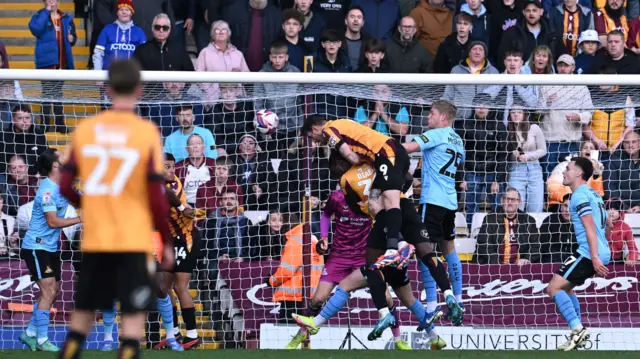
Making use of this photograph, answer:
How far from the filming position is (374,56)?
39.5 feet

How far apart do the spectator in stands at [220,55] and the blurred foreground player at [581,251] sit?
424 centimetres

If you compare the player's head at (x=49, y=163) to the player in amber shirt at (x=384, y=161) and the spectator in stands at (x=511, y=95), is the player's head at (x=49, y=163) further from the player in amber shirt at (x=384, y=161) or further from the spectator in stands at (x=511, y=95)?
the spectator in stands at (x=511, y=95)

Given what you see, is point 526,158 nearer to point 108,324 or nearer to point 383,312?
point 383,312

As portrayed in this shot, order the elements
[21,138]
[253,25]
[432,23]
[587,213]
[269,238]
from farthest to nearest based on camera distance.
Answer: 1. [432,23]
2. [253,25]
3. [21,138]
4. [269,238]
5. [587,213]

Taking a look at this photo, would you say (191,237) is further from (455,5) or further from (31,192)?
(455,5)

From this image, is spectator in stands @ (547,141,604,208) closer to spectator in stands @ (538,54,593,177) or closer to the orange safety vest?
spectator in stands @ (538,54,593,177)

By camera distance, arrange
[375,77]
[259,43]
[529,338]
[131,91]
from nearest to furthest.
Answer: [131,91]
[375,77]
[529,338]
[259,43]

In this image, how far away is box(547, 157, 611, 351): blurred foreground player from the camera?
9.36 m

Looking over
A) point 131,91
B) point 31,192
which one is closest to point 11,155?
point 31,192

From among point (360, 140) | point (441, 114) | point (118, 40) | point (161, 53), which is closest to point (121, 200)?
point (360, 140)

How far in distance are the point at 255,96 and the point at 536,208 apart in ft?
9.69

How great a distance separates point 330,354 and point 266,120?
2789 mm

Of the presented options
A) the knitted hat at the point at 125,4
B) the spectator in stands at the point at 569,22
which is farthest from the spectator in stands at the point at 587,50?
the knitted hat at the point at 125,4

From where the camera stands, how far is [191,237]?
10.0m
